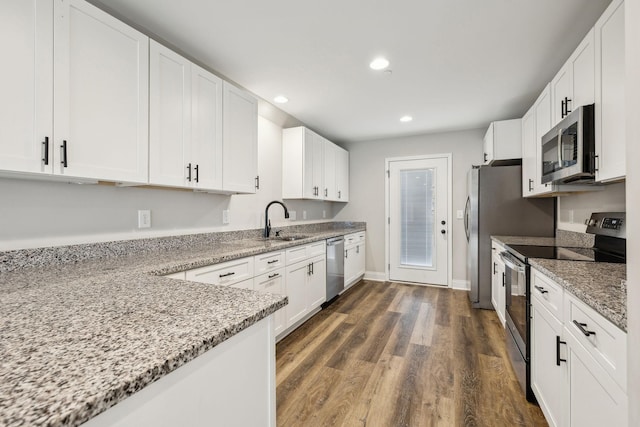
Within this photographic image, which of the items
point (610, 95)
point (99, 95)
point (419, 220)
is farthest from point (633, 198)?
point (419, 220)


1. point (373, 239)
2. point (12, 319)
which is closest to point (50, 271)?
point (12, 319)

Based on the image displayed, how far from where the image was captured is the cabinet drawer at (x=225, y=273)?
1.80 meters

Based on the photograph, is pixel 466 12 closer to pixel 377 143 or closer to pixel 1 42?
pixel 1 42

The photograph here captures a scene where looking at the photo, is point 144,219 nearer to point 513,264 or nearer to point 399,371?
point 399,371

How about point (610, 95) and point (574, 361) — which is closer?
point (574, 361)

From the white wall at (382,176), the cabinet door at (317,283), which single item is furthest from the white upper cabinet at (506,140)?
the cabinet door at (317,283)

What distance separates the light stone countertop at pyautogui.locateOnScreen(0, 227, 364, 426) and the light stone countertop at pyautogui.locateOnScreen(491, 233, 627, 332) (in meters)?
1.07

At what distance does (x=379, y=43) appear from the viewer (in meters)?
2.14

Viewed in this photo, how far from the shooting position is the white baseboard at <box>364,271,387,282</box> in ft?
16.0

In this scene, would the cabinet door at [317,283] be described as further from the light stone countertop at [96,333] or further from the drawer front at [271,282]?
the light stone countertop at [96,333]

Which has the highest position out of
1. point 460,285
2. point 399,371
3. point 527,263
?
point 527,263

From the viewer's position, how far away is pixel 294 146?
3.72 meters

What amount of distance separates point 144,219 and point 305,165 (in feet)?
6.72

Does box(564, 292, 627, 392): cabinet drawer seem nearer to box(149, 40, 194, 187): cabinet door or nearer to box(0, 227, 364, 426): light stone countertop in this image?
box(0, 227, 364, 426): light stone countertop
